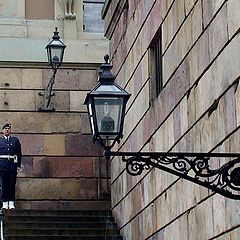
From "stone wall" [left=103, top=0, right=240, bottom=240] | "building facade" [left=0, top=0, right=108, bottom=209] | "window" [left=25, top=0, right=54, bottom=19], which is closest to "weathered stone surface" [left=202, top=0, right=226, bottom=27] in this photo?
"stone wall" [left=103, top=0, right=240, bottom=240]

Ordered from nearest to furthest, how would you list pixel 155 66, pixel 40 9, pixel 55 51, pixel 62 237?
pixel 155 66
pixel 62 237
pixel 55 51
pixel 40 9

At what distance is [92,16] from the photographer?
2352 cm

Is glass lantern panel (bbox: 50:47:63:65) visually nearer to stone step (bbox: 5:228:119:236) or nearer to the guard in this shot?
the guard

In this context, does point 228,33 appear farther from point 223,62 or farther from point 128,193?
point 128,193

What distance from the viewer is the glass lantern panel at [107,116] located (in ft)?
28.0

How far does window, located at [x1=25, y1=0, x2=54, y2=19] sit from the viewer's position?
22781mm

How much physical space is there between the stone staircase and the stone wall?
37 cm

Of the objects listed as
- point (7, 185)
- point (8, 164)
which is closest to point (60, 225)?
point (7, 185)

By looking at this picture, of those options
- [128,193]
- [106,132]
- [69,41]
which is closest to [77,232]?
[128,193]

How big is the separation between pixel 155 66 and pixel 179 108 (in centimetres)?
245

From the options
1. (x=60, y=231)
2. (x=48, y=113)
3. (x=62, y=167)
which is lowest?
(x=60, y=231)

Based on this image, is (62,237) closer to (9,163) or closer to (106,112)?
(9,163)

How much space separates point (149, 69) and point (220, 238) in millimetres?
5049

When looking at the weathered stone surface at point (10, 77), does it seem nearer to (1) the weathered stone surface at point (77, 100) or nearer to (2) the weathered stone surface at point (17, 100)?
(2) the weathered stone surface at point (17, 100)
